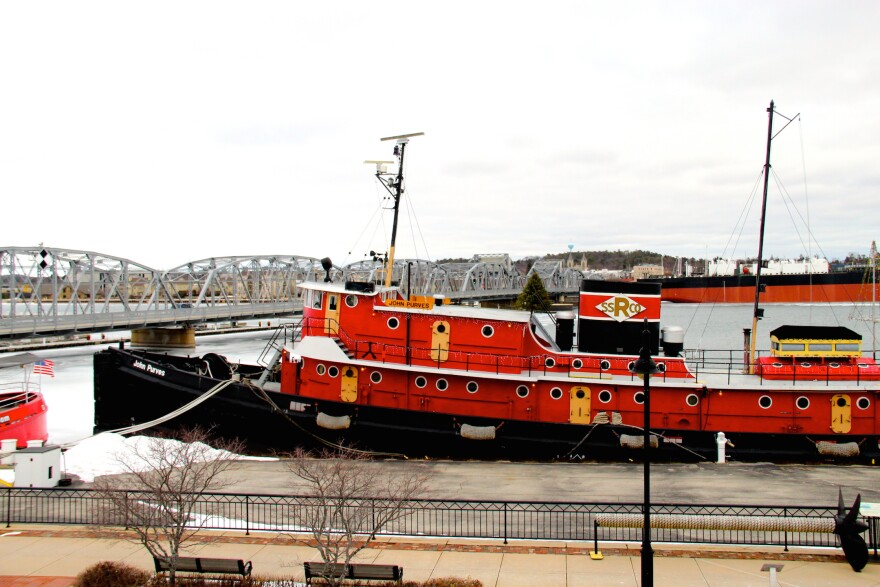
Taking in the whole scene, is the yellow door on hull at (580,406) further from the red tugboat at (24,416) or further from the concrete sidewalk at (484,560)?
the red tugboat at (24,416)

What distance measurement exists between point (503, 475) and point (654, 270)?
170m

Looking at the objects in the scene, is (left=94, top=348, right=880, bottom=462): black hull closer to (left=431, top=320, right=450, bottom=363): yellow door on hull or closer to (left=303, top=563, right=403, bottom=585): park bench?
(left=431, top=320, right=450, bottom=363): yellow door on hull

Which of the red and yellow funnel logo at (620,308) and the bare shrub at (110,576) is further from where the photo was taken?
the red and yellow funnel logo at (620,308)

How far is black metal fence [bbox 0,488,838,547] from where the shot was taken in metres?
11.3

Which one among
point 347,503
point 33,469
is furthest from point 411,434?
point 33,469

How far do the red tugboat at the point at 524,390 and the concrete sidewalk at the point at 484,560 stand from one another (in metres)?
7.13

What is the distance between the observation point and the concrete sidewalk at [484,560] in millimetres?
9898

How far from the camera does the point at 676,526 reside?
11.4m

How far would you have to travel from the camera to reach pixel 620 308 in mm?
19078

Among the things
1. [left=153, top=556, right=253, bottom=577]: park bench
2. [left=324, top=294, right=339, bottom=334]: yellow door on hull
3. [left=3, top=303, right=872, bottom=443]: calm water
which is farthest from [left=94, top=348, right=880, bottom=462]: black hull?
[left=3, top=303, right=872, bottom=443]: calm water

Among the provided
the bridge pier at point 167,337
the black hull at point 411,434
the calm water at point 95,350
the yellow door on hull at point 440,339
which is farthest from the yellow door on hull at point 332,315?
the bridge pier at point 167,337

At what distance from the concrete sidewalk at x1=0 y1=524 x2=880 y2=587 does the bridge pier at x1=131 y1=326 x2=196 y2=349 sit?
58.9 metres

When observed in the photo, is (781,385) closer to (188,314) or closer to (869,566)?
(869,566)

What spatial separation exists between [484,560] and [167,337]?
6378 centimetres
